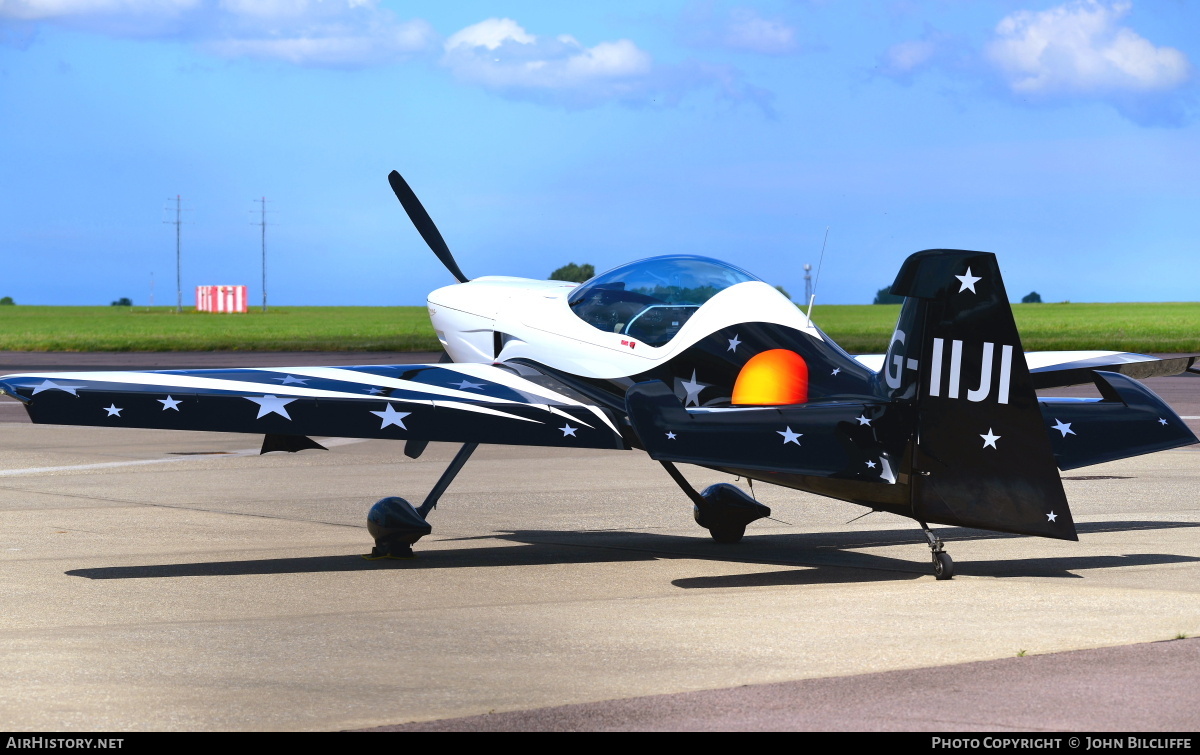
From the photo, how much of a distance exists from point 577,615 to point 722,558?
279 centimetres

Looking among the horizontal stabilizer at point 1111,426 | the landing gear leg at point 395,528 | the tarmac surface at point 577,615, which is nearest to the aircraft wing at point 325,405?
the landing gear leg at point 395,528

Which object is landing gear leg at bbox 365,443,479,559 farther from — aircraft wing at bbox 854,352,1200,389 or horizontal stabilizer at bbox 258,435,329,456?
aircraft wing at bbox 854,352,1200,389

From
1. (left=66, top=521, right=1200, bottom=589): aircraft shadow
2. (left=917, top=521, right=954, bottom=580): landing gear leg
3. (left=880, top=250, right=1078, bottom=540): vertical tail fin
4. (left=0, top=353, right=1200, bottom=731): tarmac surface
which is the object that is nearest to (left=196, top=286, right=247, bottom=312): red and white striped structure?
(left=0, top=353, right=1200, bottom=731): tarmac surface

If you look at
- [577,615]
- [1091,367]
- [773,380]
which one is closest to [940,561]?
[773,380]

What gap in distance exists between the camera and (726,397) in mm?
10070

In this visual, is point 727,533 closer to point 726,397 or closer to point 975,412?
point 726,397

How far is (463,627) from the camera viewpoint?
7.94 m

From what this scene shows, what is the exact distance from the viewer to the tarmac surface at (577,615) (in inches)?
233

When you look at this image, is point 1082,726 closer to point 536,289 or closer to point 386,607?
point 386,607

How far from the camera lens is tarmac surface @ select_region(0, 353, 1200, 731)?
5.93 meters

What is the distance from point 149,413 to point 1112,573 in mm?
6500

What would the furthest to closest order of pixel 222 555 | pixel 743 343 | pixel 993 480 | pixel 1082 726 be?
pixel 222 555
pixel 743 343
pixel 993 480
pixel 1082 726

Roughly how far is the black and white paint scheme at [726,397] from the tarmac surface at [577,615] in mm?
741

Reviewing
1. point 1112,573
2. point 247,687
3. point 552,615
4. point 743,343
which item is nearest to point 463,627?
point 552,615
